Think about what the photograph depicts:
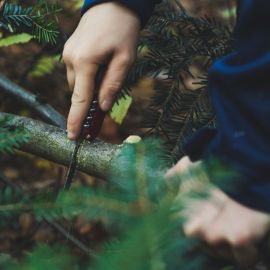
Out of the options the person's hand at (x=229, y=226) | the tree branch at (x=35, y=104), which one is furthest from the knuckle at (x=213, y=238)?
the tree branch at (x=35, y=104)

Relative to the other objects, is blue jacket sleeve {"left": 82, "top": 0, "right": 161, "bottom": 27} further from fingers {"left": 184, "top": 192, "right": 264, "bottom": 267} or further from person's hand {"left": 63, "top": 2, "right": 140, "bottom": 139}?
fingers {"left": 184, "top": 192, "right": 264, "bottom": 267}

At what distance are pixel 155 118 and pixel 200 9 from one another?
2.76 meters

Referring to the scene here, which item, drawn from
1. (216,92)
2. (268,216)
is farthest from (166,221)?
(216,92)

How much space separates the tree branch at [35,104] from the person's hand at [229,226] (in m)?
0.99

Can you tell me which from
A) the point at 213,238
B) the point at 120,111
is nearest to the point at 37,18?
the point at 120,111

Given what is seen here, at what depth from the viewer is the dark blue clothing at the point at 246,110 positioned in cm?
85

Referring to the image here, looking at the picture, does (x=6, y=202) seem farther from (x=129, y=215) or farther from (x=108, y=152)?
(x=108, y=152)

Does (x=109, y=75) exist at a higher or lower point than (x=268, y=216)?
lower

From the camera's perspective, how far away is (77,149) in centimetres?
142

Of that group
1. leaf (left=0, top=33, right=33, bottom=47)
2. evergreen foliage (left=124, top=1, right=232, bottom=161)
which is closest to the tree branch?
leaf (left=0, top=33, right=33, bottom=47)

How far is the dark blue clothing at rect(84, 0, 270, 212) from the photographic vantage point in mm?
848

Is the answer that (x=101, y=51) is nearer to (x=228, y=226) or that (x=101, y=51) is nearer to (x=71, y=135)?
(x=71, y=135)

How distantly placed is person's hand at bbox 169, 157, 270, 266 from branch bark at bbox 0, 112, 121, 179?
0.55 m

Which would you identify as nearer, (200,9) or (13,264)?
(13,264)
